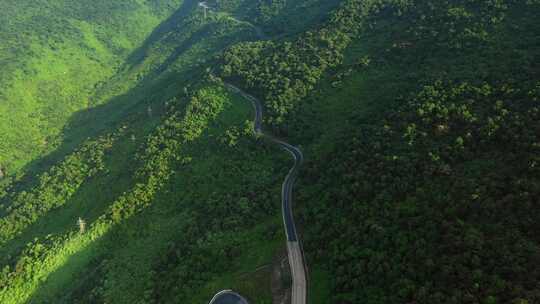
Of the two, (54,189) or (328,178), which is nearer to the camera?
(328,178)

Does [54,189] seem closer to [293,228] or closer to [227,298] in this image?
[227,298]

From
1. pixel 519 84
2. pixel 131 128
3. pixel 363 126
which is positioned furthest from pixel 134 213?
pixel 519 84

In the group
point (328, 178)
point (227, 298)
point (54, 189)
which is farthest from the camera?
point (54, 189)

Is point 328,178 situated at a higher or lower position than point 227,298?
higher

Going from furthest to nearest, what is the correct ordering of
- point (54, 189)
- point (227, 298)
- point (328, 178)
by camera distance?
point (54, 189) < point (328, 178) < point (227, 298)

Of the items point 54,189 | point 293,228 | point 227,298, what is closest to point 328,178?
point 293,228

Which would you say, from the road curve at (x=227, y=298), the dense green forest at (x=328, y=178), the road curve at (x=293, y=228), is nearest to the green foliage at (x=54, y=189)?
the dense green forest at (x=328, y=178)

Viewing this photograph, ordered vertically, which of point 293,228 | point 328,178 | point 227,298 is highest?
point 328,178
